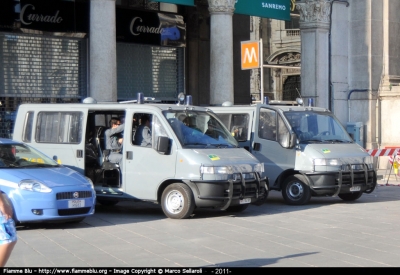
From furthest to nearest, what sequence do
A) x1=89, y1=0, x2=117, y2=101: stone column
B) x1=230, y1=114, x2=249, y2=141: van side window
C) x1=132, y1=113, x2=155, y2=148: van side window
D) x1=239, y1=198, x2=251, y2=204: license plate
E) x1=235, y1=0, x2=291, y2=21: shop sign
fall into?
x1=235, y1=0, x2=291, y2=21: shop sign
x1=89, y1=0, x2=117, y2=101: stone column
x1=230, y1=114, x2=249, y2=141: van side window
x1=132, y1=113, x2=155, y2=148: van side window
x1=239, y1=198, x2=251, y2=204: license plate

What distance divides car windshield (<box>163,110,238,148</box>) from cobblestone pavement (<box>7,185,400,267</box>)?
53.3 inches

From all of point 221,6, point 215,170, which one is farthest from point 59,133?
point 221,6

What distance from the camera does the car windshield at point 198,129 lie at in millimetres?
14492

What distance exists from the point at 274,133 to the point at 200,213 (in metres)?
2.64

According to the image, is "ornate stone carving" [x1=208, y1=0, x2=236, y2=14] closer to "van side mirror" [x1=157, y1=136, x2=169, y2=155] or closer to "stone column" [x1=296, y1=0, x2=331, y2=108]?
"stone column" [x1=296, y1=0, x2=331, y2=108]

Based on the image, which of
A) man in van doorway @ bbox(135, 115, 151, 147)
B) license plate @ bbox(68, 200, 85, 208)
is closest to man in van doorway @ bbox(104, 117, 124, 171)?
man in van doorway @ bbox(135, 115, 151, 147)

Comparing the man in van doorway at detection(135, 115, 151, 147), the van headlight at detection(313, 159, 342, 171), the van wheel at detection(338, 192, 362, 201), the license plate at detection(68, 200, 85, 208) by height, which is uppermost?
the man in van doorway at detection(135, 115, 151, 147)

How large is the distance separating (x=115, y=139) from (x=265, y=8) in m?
10.4

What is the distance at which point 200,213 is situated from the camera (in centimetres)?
1528

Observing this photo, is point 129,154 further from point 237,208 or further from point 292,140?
point 292,140

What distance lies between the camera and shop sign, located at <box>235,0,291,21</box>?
23.8 meters

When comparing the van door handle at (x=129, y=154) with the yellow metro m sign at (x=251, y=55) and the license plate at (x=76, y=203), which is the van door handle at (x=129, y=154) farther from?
the yellow metro m sign at (x=251, y=55)

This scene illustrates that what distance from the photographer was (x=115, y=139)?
15.3 m

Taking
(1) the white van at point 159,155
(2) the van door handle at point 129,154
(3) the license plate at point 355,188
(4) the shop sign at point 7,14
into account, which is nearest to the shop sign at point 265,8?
(4) the shop sign at point 7,14
